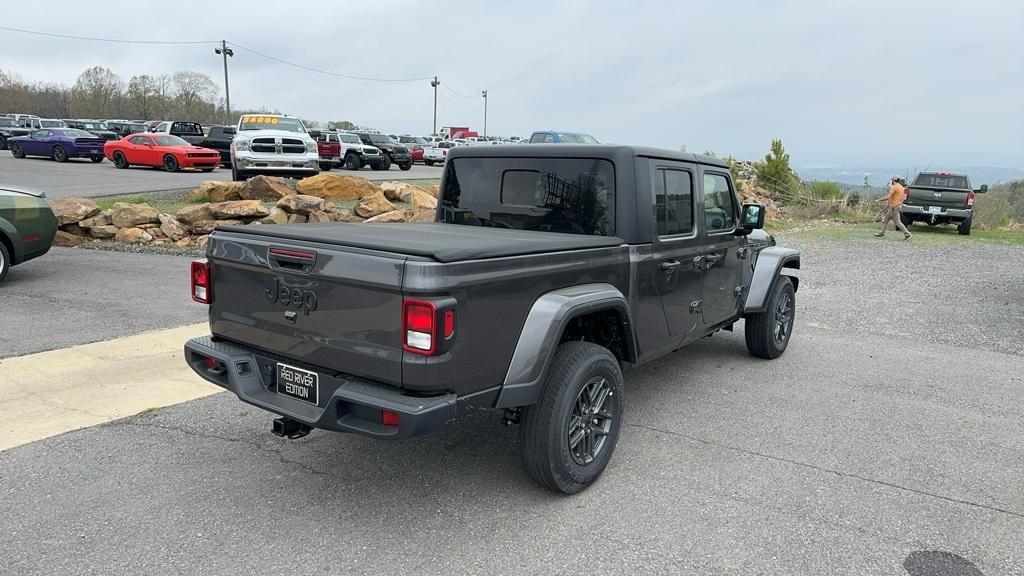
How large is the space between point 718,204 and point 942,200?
60.4 ft

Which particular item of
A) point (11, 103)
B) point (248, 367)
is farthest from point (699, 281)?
point (11, 103)

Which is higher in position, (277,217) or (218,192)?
(218,192)

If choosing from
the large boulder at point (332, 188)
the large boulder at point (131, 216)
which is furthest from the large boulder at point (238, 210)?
the large boulder at point (332, 188)

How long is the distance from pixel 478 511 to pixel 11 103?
103601mm

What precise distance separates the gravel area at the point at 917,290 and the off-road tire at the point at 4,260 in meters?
9.47

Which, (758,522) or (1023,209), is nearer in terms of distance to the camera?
(758,522)

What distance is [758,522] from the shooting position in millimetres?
3422

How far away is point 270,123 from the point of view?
19.4 m

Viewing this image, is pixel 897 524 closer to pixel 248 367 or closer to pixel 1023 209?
pixel 248 367

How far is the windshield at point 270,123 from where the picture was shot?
19.0m

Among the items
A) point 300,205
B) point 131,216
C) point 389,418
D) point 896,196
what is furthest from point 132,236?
point 896,196

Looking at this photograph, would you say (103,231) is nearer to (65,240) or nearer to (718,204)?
(65,240)

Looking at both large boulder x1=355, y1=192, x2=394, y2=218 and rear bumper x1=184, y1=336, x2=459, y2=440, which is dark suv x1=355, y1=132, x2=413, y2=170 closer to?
large boulder x1=355, y1=192, x2=394, y2=218

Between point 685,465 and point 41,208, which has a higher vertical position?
point 41,208
